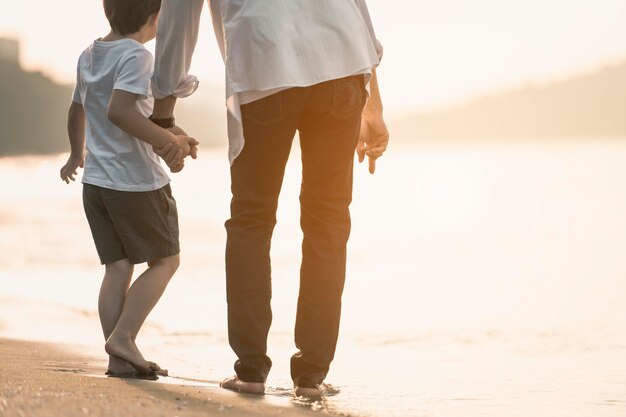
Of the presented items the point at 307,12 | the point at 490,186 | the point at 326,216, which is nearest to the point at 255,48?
the point at 307,12

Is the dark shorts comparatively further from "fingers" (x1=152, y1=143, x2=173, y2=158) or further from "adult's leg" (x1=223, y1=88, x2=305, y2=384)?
"adult's leg" (x1=223, y1=88, x2=305, y2=384)

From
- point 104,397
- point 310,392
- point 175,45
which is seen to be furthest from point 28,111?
point 104,397

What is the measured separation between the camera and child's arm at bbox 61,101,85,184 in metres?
3.57

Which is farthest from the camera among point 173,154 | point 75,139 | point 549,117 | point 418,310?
point 549,117

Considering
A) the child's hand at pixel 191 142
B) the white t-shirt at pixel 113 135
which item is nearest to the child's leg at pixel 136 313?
the white t-shirt at pixel 113 135

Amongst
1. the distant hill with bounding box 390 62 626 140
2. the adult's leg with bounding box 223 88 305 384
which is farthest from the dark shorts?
the distant hill with bounding box 390 62 626 140

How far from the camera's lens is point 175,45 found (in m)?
3.02

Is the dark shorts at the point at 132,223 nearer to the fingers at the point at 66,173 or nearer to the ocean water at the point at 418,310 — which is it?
the fingers at the point at 66,173

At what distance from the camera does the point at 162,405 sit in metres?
2.55

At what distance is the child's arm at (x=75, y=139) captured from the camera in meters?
3.57

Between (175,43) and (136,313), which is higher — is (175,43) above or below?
above

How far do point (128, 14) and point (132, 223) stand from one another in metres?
0.66

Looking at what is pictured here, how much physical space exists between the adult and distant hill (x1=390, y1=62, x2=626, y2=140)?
419 ft

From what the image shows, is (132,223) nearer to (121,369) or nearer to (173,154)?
(173,154)
